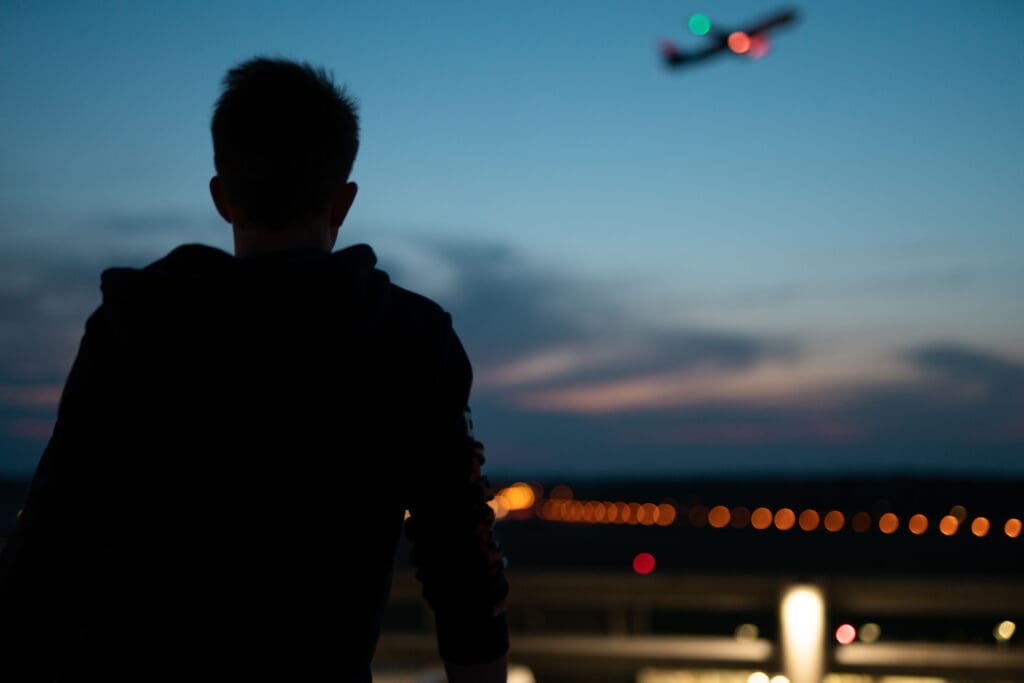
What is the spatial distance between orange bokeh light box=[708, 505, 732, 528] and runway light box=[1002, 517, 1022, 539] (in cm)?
1616

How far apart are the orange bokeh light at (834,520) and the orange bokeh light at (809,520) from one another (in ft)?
2.10

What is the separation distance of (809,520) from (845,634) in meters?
61.8

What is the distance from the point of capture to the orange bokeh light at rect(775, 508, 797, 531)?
57.5 m

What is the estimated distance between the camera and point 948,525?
54.6 m

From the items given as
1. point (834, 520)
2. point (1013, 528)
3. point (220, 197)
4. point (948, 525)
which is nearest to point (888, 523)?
point (948, 525)

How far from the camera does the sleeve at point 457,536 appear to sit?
98 cm

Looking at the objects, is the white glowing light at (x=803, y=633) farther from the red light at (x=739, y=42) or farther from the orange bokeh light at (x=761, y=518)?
the orange bokeh light at (x=761, y=518)

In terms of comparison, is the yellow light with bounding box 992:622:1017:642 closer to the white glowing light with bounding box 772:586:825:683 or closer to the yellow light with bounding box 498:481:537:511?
the white glowing light with bounding box 772:586:825:683

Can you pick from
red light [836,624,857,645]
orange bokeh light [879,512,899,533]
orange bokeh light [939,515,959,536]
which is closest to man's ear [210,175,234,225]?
red light [836,624,857,645]

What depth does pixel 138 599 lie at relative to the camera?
2.96 feet

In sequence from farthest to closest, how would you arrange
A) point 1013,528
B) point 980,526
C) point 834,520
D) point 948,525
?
1. point 834,520
2. point 948,525
3. point 980,526
4. point 1013,528

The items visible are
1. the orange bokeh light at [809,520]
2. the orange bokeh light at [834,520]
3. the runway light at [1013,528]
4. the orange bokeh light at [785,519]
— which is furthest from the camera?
the orange bokeh light at [834,520]

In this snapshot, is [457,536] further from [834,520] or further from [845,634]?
[834,520]

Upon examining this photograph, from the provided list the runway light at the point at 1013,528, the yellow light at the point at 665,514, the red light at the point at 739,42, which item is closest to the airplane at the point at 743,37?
the red light at the point at 739,42
